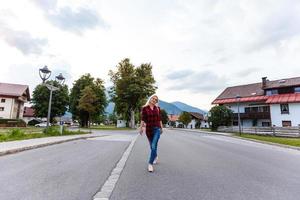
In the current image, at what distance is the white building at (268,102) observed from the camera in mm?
37406

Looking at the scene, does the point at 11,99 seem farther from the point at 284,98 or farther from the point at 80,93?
the point at 284,98

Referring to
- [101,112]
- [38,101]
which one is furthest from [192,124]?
[38,101]

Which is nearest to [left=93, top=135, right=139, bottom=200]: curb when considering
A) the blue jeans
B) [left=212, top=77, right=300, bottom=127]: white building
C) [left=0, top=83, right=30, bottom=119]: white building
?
the blue jeans

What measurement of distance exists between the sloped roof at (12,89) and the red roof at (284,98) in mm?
52101

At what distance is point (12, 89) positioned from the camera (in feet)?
169

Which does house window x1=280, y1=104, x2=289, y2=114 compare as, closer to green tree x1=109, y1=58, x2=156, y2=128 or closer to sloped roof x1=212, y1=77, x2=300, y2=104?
sloped roof x1=212, y1=77, x2=300, y2=104

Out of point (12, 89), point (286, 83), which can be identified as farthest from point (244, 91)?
point (12, 89)

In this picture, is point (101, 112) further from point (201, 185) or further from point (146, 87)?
point (201, 185)

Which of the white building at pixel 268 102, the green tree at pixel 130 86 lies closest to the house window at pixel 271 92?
the white building at pixel 268 102

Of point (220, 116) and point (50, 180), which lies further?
point (220, 116)

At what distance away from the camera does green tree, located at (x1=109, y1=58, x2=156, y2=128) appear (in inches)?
1737

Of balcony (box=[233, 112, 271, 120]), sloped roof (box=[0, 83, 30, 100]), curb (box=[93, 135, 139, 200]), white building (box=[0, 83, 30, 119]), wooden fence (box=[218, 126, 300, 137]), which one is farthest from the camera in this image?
sloped roof (box=[0, 83, 30, 100])

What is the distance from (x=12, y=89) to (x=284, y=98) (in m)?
56.4

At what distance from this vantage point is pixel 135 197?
3.31 m
